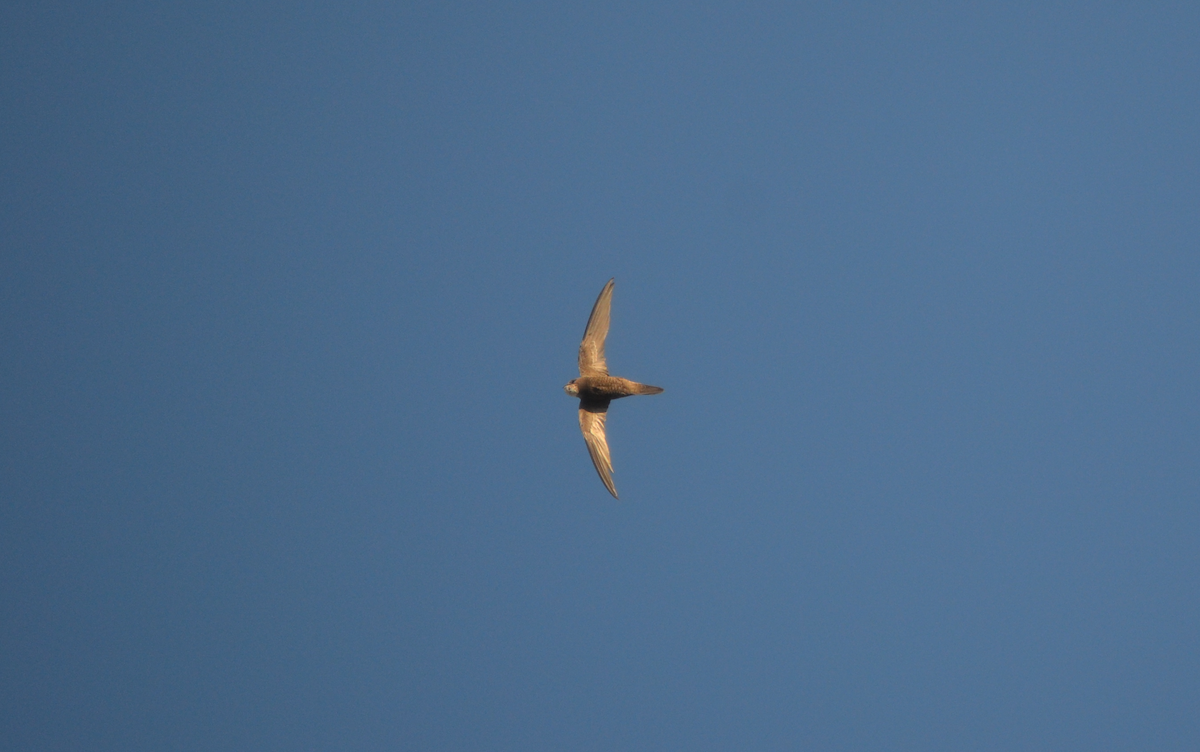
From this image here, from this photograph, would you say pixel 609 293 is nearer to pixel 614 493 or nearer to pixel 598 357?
pixel 598 357

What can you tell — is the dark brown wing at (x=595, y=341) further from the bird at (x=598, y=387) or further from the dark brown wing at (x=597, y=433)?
the dark brown wing at (x=597, y=433)

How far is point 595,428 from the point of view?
14.6 metres

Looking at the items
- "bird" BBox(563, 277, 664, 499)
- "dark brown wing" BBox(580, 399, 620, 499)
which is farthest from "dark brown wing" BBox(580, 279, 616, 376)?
"dark brown wing" BBox(580, 399, 620, 499)

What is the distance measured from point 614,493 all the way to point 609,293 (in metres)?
3.77

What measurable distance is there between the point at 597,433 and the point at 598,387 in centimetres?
86

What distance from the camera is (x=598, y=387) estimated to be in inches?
567

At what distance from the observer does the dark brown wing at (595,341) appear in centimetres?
1476

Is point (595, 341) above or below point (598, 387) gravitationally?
above

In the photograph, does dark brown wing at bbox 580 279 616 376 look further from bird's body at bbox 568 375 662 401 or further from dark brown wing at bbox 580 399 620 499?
dark brown wing at bbox 580 399 620 499

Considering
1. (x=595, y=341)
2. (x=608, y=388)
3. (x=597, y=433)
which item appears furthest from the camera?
(x=595, y=341)

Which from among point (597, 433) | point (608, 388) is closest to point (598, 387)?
point (608, 388)

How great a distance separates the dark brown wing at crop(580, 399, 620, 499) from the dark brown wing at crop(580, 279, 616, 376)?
0.64m

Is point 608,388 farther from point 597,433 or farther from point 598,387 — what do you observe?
point 597,433

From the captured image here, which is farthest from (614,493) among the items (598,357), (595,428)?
(598,357)
